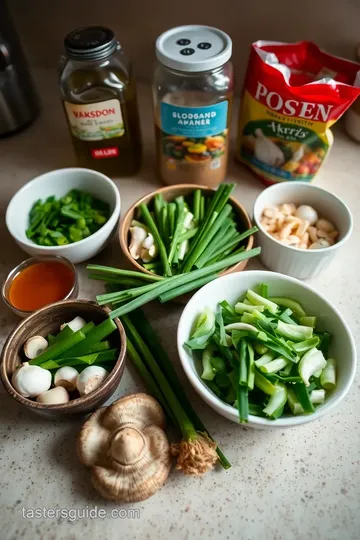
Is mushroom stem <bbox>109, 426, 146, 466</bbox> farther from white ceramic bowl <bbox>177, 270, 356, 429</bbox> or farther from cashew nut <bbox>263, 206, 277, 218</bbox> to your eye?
cashew nut <bbox>263, 206, 277, 218</bbox>

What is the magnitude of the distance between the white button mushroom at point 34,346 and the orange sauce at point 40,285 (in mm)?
79

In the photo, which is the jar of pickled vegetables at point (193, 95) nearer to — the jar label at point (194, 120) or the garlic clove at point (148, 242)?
the jar label at point (194, 120)

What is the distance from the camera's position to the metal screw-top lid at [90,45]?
2.61ft

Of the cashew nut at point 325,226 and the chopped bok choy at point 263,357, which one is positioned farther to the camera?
the cashew nut at point 325,226

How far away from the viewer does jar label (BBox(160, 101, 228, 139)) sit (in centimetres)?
82

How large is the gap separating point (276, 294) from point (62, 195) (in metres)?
0.52

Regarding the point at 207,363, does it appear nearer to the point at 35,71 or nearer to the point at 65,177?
the point at 65,177

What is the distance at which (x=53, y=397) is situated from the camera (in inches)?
25.0

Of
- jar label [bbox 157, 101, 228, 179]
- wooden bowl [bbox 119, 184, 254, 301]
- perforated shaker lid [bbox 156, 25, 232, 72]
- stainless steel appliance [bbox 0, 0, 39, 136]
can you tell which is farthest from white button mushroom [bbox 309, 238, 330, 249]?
stainless steel appliance [bbox 0, 0, 39, 136]

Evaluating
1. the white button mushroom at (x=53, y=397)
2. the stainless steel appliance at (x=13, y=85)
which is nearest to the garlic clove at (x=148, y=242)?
the white button mushroom at (x=53, y=397)

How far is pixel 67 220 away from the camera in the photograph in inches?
35.1

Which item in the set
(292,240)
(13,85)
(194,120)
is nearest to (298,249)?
(292,240)

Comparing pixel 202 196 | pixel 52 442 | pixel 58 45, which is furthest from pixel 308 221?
pixel 58 45

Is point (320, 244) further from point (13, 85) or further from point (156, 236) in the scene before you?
point (13, 85)
